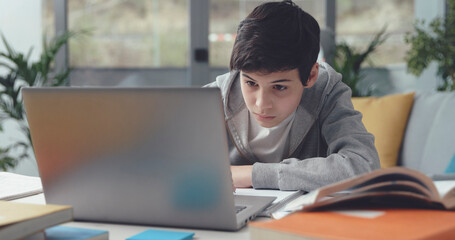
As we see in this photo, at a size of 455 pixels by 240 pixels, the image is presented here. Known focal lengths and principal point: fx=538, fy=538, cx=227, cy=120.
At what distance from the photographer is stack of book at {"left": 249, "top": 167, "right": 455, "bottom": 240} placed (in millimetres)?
617

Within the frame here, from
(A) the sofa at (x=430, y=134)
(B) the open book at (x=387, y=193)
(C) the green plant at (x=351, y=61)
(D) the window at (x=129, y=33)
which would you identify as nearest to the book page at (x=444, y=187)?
(B) the open book at (x=387, y=193)

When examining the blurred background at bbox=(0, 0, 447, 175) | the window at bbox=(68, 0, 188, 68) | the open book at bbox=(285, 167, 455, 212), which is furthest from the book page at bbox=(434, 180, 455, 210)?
the window at bbox=(68, 0, 188, 68)

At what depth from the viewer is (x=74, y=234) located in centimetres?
72

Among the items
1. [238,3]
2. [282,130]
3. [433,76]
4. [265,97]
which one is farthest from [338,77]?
[433,76]

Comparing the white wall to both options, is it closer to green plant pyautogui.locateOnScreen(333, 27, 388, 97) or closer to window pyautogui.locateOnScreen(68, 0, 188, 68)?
window pyautogui.locateOnScreen(68, 0, 188, 68)

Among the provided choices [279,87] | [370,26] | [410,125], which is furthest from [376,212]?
[370,26]

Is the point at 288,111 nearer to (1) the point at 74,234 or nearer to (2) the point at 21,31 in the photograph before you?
(1) the point at 74,234

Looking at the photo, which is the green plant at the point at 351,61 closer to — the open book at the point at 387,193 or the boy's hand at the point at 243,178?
the boy's hand at the point at 243,178

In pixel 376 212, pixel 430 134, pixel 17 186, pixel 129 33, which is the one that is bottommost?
pixel 430 134

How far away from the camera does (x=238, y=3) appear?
14.0 feet

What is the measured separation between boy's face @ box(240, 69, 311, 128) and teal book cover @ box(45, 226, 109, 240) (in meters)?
0.62

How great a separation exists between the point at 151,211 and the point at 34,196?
1.42ft

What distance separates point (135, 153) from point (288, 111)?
0.60 m

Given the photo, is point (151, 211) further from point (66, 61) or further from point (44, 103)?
point (66, 61)
